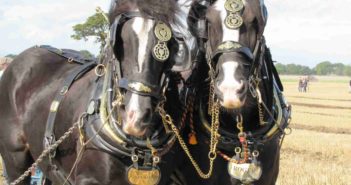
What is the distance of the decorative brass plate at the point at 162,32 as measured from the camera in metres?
3.19

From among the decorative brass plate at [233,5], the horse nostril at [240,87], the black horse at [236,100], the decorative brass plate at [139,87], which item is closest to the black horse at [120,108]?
the decorative brass plate at [139,87]

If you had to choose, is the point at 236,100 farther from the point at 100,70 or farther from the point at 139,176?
the point at 100,70

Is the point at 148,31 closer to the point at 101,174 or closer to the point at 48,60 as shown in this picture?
the point at 101,174

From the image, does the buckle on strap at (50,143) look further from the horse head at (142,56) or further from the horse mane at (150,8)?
the horse mane at (150,8)

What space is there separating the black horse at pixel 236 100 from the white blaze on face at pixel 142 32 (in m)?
0.42

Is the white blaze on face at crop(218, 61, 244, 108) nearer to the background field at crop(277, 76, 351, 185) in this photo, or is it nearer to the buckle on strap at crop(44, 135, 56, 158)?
the buckle on strap at crop(44, 135, 56, 158)

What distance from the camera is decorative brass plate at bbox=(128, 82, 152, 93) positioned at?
3.03 metres

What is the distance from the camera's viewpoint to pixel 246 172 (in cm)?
353

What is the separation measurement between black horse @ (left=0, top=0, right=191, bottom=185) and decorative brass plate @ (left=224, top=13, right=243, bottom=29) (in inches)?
14.2

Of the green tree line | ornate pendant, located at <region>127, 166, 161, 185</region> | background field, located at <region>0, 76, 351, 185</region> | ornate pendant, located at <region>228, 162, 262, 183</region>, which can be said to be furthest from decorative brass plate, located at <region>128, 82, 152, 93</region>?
the green tree line

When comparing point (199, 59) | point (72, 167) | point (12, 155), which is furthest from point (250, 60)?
point (12, 155)

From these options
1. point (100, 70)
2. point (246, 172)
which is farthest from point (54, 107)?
point (246, 172)

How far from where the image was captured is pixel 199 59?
3611 mm

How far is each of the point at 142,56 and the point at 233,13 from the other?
0.63 meters
